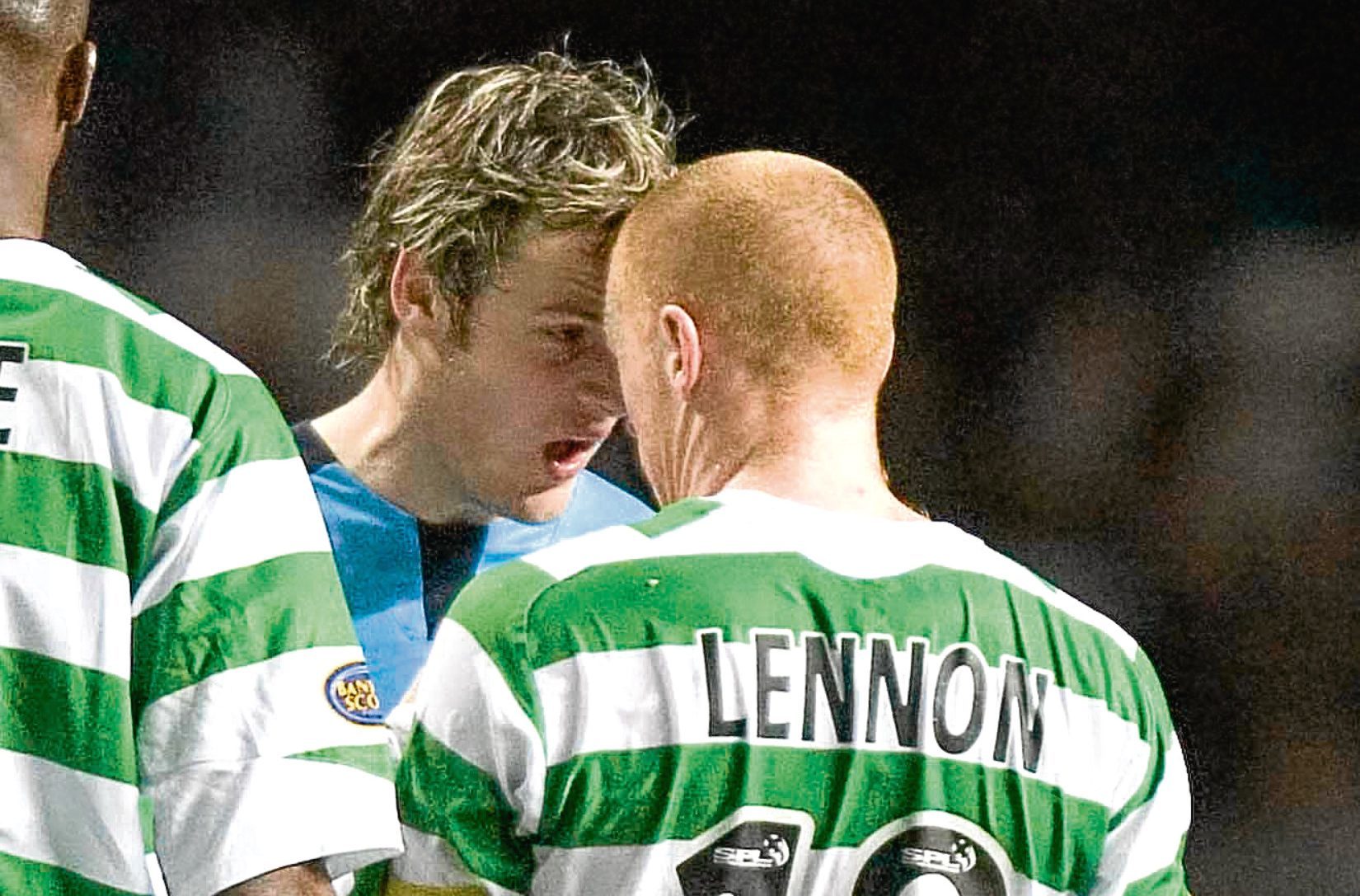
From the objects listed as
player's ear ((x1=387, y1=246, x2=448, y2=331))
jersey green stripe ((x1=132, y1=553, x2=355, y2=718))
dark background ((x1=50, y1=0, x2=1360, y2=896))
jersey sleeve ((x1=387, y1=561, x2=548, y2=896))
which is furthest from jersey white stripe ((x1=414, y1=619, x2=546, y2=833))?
dark background ((x1=50, y1=0, x2=1360, y2=896))

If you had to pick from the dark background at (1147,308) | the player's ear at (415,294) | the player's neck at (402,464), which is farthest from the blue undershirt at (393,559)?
the dark background at (1147,308)

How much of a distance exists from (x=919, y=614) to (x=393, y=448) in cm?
68

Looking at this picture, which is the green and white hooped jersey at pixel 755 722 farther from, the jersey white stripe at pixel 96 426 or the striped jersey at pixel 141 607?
the jersey white stripe at pixel 96 426

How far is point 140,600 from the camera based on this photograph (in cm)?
100

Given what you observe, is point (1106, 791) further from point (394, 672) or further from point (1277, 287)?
point (1277, 287)

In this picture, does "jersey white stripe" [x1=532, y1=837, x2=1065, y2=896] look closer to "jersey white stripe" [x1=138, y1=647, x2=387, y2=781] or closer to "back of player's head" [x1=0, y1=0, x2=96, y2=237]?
"jersey white stripe" [x1=138, y1=647, x2=387, y2=781]

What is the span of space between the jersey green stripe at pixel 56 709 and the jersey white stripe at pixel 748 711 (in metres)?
0.21

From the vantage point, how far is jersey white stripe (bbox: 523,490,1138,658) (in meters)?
1.13

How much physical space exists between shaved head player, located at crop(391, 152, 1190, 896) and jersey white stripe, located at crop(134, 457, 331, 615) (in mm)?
135

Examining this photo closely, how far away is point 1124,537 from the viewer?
2.84 m

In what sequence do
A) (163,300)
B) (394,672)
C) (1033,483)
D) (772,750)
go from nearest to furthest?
(772,750) → (394,672) → (163,300) → (1033,483)

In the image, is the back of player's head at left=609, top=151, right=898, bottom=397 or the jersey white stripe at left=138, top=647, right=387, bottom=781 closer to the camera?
the jersey white stripe at left=138, top=647, right=387, bottom=781

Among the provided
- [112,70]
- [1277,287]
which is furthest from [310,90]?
[1277,287]

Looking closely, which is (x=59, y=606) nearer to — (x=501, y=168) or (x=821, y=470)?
(x=821, y=470)
